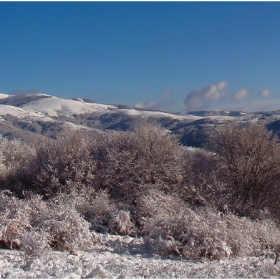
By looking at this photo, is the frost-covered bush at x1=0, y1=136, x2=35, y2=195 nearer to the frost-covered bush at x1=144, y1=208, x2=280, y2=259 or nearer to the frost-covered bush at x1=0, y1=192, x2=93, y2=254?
the frost-covered bush at x1=0, y1=192, x2=93, y2=254

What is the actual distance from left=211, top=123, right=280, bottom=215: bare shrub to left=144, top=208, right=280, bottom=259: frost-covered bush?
20.2ft

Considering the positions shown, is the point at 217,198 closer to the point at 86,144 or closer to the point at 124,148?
the point at 124,148

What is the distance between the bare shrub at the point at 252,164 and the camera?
17.2 metres

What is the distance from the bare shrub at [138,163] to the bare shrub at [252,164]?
2282 millimetres

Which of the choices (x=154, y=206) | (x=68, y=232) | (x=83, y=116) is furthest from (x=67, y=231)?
(x=83, y=116)

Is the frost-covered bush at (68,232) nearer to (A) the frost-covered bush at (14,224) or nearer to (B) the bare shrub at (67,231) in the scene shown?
(B) the bare shrub at (67,231)

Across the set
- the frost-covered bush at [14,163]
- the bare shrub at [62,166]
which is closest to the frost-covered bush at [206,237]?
the bare shrub at [62,166]

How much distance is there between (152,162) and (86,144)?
10.6ft

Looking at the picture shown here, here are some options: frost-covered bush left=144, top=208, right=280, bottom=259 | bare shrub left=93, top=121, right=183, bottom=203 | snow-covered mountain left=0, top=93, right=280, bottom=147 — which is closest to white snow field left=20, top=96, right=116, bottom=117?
snow-covered mountain left=0, top=93, right=280, bottom=147

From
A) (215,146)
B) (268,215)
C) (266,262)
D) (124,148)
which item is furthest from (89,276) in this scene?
(215,146)

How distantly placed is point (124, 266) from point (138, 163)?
28.9ft

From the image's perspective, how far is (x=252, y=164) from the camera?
17375mm

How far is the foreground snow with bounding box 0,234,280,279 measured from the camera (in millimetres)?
7613

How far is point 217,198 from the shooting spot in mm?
16141
